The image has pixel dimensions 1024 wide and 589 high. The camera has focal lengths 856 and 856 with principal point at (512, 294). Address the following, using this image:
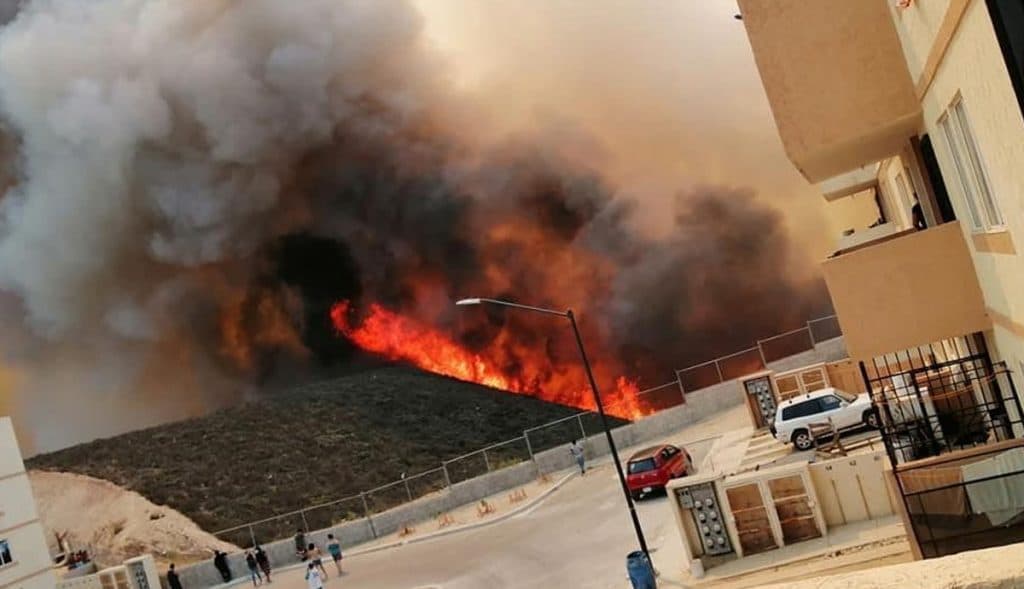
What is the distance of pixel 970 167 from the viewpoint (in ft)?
25.7

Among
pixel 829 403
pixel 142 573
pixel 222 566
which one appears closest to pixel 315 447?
pixel 222 566

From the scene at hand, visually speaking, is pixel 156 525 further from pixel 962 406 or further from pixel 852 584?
pixel 852 584

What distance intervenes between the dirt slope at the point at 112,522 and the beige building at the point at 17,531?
13.2ft

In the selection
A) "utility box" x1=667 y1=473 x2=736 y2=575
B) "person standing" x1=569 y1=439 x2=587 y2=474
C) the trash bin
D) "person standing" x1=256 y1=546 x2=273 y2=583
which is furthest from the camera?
"person standing" x1=569 y1=439 x2=587 y2=474

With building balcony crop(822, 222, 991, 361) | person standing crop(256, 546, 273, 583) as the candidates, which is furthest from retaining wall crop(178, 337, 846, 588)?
building balcony crop(822, 222, 991, 361)

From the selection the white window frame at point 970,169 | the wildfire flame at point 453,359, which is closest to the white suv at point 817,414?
the white window frame at point 970,169

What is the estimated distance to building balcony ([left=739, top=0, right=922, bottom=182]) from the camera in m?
8.94

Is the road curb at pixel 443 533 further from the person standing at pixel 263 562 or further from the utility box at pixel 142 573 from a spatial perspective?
the utility box at pixel 142 573

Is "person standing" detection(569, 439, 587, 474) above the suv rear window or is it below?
below

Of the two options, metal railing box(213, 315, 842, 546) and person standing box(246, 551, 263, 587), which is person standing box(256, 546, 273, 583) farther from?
metal railing box(213, 315, 842, 546)

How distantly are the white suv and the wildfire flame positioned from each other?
67.9 ft

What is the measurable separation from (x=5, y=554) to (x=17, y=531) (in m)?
0.82

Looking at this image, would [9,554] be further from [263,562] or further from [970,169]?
[970,169]

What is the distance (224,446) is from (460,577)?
2450 centimetres
